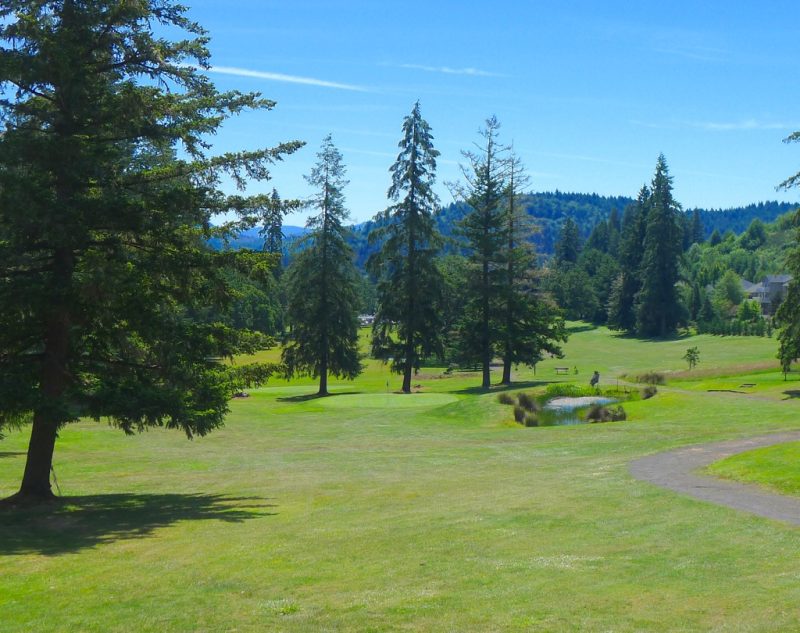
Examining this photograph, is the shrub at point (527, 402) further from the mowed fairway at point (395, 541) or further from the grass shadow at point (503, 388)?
the mowed fairway at point (395, 541)

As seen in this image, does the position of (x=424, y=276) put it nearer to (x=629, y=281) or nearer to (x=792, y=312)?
(x=792, y=312)

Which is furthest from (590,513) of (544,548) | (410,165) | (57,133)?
(410,165)

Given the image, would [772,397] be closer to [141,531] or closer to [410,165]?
[410,165]

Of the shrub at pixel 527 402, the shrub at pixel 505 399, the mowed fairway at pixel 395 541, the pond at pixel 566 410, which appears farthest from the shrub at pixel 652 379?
the mowed fairway at pixel 395 541

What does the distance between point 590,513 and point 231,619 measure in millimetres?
7736

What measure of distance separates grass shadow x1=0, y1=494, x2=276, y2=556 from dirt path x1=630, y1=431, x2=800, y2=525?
347 inches

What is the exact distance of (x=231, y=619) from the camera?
32.3 ft

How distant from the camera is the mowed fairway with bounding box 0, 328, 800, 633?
31.6ft

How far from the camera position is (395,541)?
1388 centimetres

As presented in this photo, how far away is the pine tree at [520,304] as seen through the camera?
54.3 m

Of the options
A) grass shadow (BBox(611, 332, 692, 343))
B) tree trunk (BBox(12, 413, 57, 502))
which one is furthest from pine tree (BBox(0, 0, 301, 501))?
grass shadow (BBox(611, 332, 692, 343))

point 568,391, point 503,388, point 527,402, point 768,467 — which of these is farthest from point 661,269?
point 768,467

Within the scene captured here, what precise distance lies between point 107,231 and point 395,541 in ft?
30.5

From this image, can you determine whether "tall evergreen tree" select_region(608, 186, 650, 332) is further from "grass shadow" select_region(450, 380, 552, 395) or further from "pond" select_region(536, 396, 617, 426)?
"pond" select_region(536, 396, 617, 426)
